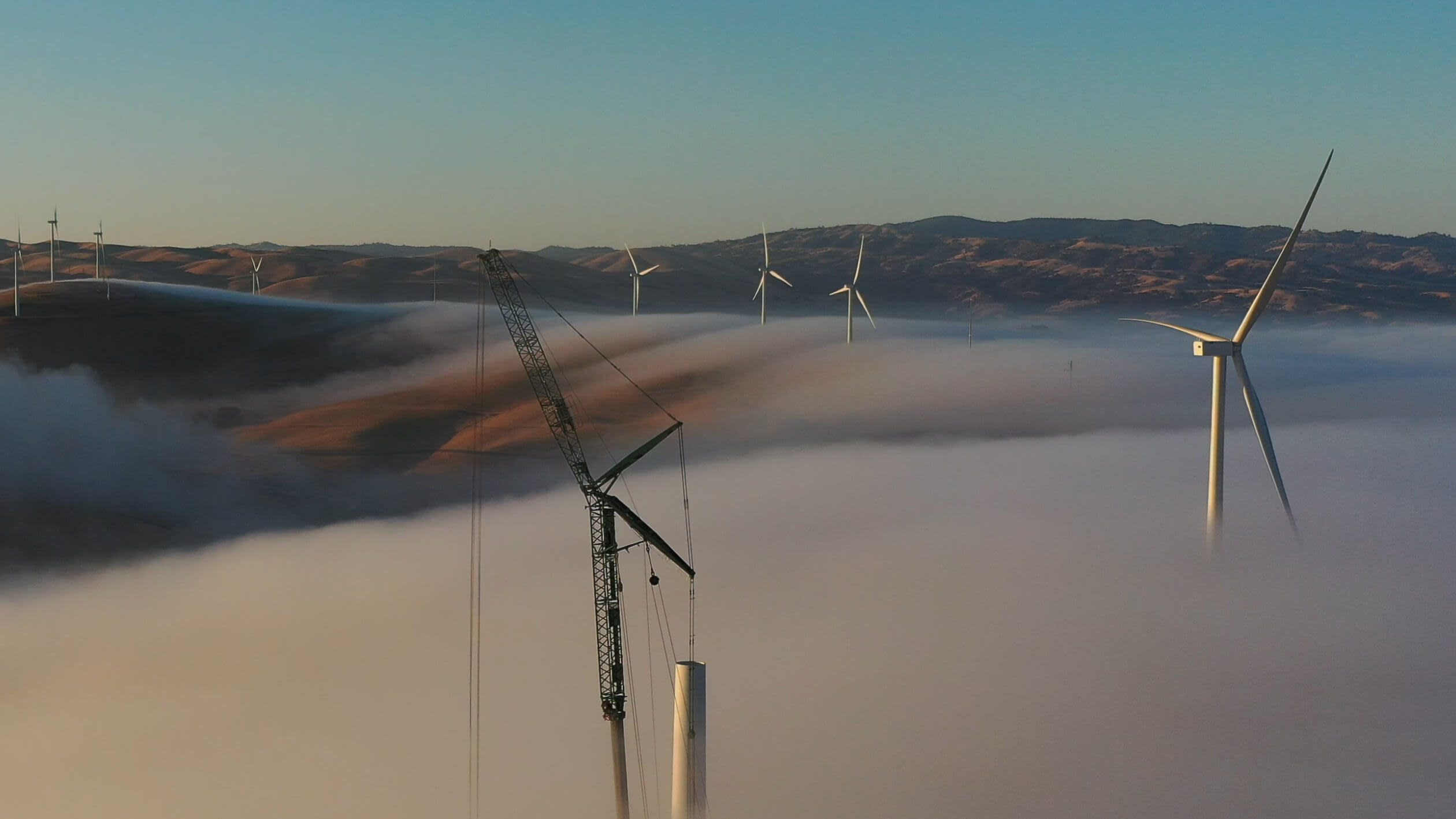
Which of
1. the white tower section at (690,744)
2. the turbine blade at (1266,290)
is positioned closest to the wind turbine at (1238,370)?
the turbine blade at (1266,290)

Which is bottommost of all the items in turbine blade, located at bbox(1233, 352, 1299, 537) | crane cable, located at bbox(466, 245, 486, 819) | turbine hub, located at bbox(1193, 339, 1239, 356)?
crane cable, located at bbox(466, 245, 486, 819)

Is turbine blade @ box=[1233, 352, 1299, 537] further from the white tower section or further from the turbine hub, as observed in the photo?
the white tower section

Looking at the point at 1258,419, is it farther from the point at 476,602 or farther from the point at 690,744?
the point at 476,602

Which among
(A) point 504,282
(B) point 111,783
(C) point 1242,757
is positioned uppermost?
(A) point 504,282

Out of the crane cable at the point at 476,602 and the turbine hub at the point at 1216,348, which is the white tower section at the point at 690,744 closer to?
the crane cable at the point at 476,602

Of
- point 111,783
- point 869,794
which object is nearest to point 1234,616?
point 869,794

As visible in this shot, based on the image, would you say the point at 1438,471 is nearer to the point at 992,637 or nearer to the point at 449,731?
the point at 992,637

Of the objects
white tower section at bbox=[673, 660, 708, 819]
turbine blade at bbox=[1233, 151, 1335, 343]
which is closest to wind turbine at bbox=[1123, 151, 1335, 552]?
turbine blade at bbox=[1233, 151, 1335, 343]

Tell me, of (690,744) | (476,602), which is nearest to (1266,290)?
(690,744)
